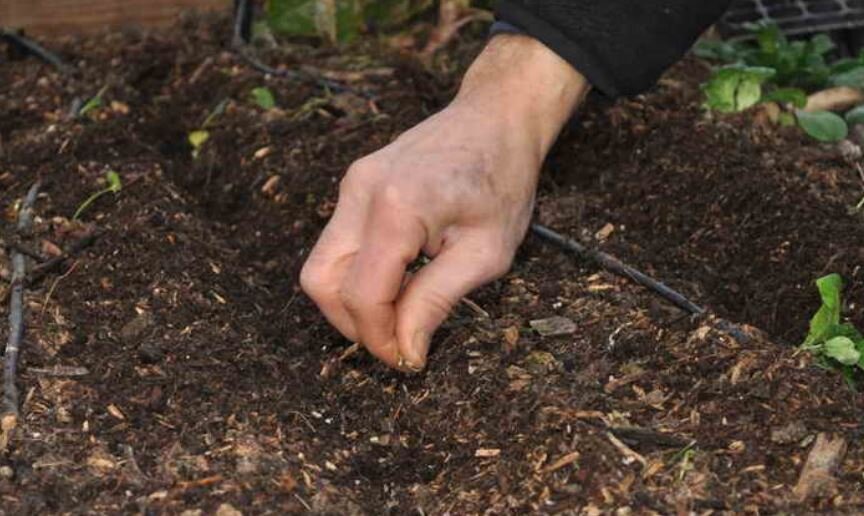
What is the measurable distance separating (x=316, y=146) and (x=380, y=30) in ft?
1.91

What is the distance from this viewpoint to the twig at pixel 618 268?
2275 mm

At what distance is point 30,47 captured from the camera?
10.5 feet

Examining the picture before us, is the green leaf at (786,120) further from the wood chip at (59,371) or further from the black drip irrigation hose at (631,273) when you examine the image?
the wood chip at (59,371)

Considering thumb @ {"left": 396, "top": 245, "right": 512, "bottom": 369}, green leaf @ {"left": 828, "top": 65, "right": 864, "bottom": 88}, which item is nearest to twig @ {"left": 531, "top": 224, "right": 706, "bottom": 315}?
thumb @ {"left": 396, "top": 245, "right": 512, "bottom": 369}

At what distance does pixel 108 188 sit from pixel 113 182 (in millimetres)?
13

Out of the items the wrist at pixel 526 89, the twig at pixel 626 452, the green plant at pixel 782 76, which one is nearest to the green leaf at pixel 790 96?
the green plant at pixel 782 76

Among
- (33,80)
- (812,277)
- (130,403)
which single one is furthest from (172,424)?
(33,80)

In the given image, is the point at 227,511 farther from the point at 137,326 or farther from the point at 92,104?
the point at 92,104

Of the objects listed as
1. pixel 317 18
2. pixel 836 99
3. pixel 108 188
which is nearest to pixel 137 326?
pixel 108 188

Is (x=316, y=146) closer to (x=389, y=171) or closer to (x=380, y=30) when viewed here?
(x=380, y=30)

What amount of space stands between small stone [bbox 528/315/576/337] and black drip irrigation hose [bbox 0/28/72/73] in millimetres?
1319

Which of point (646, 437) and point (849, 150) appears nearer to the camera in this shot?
point (646, 437)

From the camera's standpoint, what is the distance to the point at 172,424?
6.67 ft

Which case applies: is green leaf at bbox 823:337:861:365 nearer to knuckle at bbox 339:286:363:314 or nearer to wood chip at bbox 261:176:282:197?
knuckle at bbox 339:286:363:314
